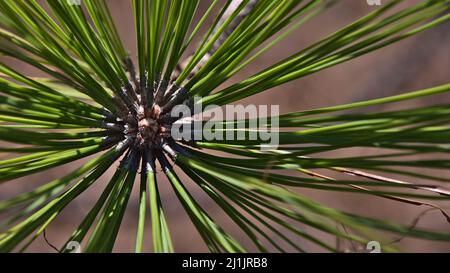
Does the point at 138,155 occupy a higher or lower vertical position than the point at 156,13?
lower

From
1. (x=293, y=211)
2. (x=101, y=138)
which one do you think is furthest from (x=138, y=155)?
(x=293, y=211)

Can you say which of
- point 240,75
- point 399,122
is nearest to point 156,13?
point 399,122

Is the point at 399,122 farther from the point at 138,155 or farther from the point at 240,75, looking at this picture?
Answer: the point at 240,75

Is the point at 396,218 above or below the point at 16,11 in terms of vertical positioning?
below

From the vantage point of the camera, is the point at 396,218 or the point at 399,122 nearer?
the point at 399,122
